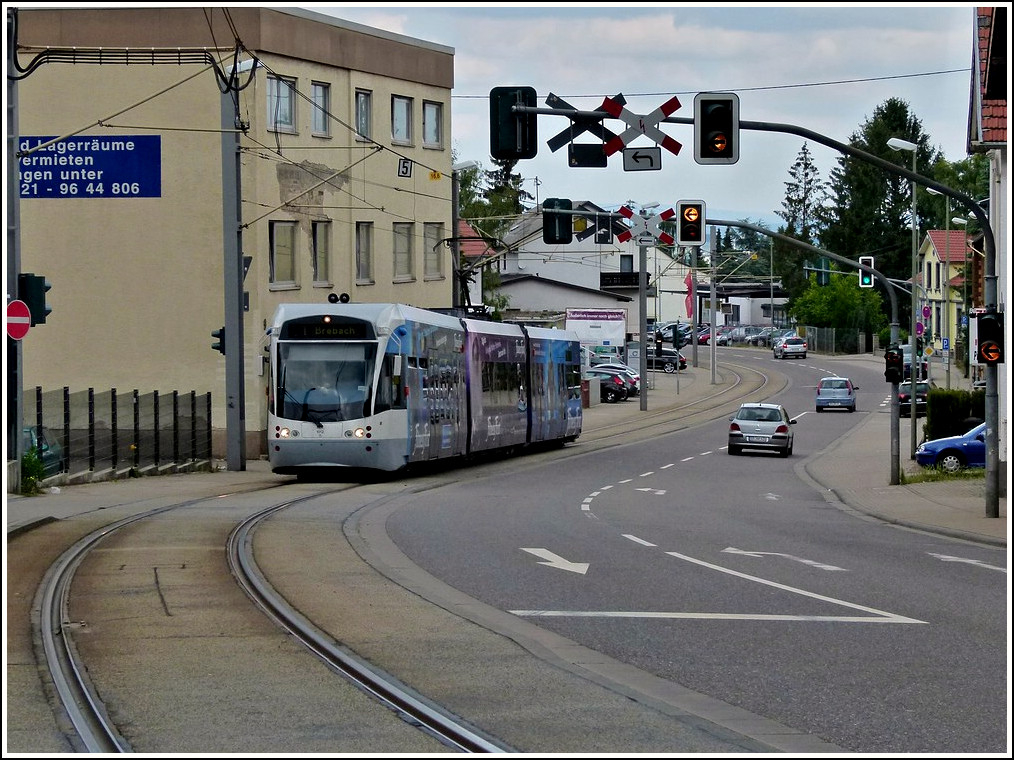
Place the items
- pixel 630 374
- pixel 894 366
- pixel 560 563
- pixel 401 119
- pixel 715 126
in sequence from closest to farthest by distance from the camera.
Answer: pixel 560 563 < pixel 715 126 < pixel 894 366 < pixel 401 119 < pixel 630 374

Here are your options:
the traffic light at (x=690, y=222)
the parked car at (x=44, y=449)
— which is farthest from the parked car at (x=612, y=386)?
the traffic light at (x=690, y=222)

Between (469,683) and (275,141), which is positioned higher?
(275,141)

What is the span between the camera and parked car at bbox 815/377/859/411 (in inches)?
2677

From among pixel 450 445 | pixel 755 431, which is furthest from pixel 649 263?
pixel 450 445

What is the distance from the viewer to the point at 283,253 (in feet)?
143

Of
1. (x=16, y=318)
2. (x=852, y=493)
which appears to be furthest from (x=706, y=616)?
(x=852, y=493)

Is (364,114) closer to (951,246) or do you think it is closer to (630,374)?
(630,374)

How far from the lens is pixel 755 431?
147 ft

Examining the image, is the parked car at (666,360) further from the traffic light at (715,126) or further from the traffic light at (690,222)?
the traffic light at (715,126)

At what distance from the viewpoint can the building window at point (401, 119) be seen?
48375 millimetres

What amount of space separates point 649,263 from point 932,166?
25.4 metres

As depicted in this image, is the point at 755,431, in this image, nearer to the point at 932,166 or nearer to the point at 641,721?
the point at 641,721

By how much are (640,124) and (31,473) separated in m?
12.1

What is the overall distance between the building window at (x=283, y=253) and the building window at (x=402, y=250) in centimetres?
592
